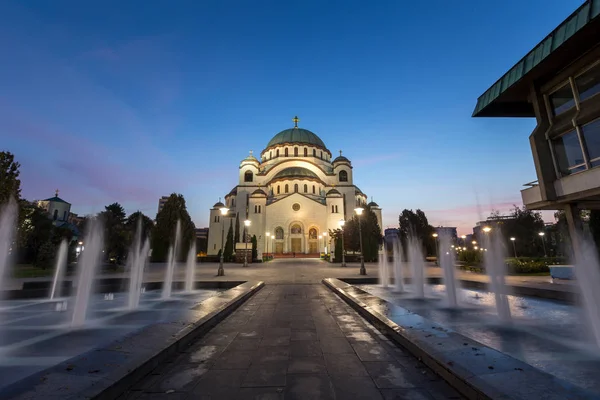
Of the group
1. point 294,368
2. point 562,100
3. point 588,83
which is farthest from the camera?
point 562,100

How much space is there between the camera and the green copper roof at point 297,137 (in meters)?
57.8

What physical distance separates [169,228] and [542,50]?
4027 centimetres

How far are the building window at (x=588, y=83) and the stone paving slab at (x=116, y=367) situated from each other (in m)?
16.0

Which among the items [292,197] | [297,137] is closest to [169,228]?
[292,197]

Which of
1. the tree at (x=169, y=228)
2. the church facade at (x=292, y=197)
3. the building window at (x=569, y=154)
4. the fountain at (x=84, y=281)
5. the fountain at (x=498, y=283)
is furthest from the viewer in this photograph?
the church facade at (x=292, y=197)

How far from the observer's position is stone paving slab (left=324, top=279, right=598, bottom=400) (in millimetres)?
2178

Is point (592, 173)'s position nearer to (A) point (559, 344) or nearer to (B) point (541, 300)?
(B) point (541, 300)

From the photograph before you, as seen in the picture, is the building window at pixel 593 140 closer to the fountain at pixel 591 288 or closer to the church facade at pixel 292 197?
the fountain at pixel 591 288

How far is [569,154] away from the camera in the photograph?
40.9 feet

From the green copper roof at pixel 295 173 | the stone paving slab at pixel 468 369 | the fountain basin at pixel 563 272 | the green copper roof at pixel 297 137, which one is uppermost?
the green copper roof at pixel 297 137

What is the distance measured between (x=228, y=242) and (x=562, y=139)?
3555 cm

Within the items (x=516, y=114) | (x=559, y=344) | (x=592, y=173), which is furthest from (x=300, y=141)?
(x=559, y=344)

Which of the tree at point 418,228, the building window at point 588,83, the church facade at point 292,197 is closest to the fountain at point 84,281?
the building window at point 588,83

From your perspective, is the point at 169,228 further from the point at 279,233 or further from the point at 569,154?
the point at 569,154
